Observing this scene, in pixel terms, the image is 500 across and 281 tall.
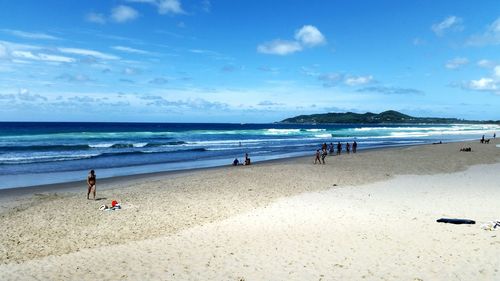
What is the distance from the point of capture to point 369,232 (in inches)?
434

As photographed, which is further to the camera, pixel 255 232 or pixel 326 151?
pixel 326 151

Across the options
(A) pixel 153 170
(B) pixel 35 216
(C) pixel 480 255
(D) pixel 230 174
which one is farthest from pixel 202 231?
(A) pixel 153 170

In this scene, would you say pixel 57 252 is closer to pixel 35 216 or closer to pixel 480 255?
pixel 35 216

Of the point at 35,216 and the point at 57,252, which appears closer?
the point at 57,252

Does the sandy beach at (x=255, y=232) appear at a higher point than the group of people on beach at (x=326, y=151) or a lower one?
lower

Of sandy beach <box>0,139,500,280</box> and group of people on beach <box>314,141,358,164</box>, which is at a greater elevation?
group of people on beach <box>314,141,358,164</box>

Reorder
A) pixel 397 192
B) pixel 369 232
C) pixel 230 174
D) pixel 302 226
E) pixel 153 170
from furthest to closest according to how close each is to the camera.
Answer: pixel 153 170
pixel 230 174
pixel 397 192
pixel 302 226
pixel 369 232

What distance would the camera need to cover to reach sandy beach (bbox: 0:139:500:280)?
846cm

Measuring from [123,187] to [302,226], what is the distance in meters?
10.3

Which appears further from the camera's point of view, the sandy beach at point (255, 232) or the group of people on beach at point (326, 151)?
→ the group of people on beach at point (326, 151)

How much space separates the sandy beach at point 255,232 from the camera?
8.46 metres

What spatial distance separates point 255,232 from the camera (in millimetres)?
11312

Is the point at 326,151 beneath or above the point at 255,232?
above

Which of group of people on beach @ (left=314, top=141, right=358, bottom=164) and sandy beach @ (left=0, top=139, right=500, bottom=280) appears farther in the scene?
group of people on beach @ (left=314, top=141, right=358, bottom=164)
